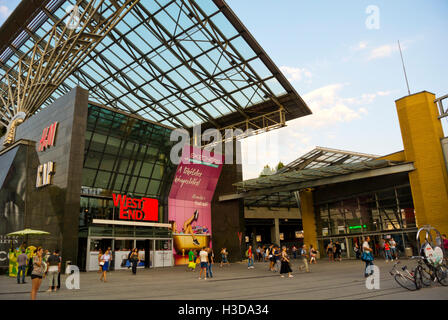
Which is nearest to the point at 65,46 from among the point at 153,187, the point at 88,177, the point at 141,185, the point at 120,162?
the point at 120,162

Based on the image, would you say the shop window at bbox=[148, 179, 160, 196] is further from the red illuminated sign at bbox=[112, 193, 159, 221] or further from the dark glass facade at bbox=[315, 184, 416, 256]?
the dark glass facade at bbox=[315, 184, 416, 256]

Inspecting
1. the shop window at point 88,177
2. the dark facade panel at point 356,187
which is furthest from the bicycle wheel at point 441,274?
the shop window at point 88,177

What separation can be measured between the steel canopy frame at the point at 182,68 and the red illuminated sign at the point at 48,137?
575 cm

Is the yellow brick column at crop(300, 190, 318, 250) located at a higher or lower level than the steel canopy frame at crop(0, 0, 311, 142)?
lower

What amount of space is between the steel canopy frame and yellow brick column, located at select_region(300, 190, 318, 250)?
8.59 metres

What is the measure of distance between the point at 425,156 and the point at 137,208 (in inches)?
900

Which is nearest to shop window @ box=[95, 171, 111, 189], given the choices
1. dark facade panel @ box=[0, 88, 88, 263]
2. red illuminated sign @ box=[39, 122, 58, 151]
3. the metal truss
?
dark facade panel @ box=[0, 88, 88, 263]

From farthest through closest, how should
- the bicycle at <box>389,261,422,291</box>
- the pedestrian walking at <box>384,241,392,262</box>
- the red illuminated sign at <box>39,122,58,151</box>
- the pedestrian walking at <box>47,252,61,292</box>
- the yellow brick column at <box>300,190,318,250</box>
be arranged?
the yellow brick column at <box>300,190,318,250</box> < the red illuminated sign at <box>39,122,58,151</box> < the pedestrian walking at <box>384,241,392,262</box> < the pedestrian walking at <box>47,252,61,292</box> < the bicycle at <box>389,261,422,291</box>

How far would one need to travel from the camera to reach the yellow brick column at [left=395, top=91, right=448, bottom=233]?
72.8ft

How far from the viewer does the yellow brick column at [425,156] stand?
874 inches

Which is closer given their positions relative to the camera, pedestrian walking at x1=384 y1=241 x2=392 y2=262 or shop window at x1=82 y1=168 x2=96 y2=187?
pedestrian walking at x1=384 y1=241 x2=392 y2=262

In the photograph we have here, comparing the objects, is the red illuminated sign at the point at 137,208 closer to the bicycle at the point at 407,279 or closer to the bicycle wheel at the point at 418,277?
the bicycle at the point at 407,279

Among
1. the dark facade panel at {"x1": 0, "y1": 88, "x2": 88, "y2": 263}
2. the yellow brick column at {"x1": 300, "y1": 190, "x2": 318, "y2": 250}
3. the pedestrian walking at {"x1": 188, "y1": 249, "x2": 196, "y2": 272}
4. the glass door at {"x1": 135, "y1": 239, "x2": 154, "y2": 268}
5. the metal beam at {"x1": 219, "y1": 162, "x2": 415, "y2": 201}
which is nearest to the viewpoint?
the dark facade panel at {"x1": 0, "y1": 88, "x2": 88, "y2": 263}
